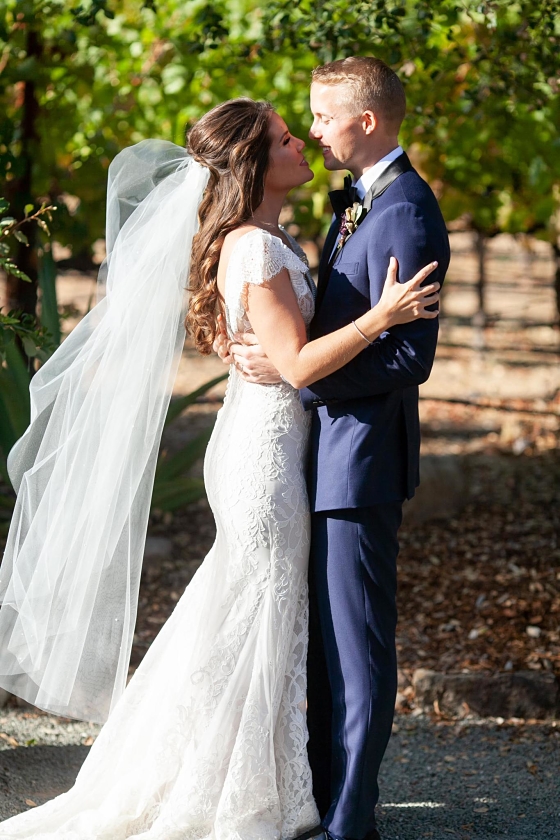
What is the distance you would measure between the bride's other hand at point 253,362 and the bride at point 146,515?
36 millimetres

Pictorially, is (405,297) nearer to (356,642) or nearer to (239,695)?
(356,642)

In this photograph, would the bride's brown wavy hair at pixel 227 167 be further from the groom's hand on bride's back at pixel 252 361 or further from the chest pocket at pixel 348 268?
the chest pocket at pixel 348 268

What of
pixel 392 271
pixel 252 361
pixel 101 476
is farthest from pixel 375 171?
pixel 101 476

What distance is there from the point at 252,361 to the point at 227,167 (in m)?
0.55

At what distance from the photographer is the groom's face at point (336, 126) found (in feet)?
8.61

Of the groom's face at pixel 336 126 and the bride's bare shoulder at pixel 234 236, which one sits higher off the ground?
A: the groom's face at pixel 336 126

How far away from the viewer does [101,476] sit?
290cm

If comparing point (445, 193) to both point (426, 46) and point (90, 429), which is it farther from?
point (90, 429)

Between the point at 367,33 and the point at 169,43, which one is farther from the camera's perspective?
the point at 169,43

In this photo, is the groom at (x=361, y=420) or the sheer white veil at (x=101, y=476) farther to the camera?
the sheer white veil at (x=101, y=476)

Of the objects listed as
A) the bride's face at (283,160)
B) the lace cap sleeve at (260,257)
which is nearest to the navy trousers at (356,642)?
the lace cap sleeve at (260,257)

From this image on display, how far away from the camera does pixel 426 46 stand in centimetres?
468

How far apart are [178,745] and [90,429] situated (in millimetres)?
974

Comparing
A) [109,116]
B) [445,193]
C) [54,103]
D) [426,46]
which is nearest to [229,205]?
[426,46]
